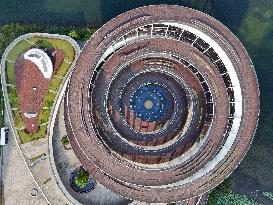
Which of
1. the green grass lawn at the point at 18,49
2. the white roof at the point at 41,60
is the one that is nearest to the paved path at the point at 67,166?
the white roof at the point at 41,60

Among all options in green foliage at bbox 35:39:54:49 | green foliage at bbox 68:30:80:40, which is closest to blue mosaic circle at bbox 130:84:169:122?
green foliage at bbox 68:30:80:40

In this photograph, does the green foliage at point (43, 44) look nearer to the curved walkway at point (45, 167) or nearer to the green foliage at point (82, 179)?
the curved walkway at point (45, 167)

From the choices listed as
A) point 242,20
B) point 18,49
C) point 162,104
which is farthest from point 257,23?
point 18,49

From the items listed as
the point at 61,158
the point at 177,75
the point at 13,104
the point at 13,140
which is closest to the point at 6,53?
the point at 13,104

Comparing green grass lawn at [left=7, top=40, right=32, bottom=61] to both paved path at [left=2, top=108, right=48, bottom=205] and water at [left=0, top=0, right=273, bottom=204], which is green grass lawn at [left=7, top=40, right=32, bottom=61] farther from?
paved path at [left=2, top=108, right=48, bottom=205]

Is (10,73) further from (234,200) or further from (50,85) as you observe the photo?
(234,200)
